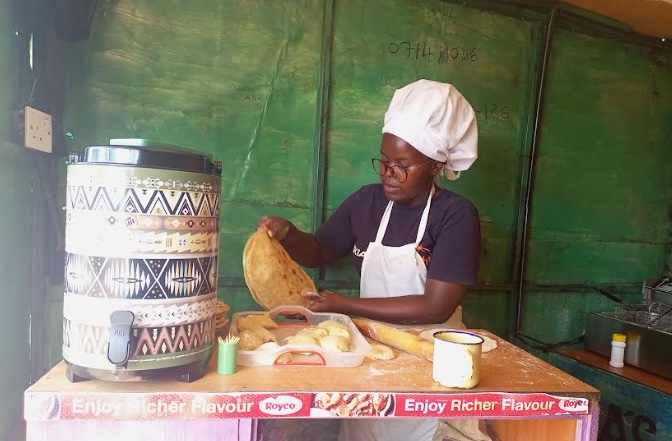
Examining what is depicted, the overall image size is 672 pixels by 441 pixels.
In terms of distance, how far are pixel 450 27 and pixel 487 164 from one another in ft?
2.30

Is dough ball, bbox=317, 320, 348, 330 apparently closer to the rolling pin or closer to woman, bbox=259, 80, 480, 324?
the rolling pin

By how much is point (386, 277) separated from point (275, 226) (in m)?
0.48

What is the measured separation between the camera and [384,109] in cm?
225

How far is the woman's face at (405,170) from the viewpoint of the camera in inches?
69.7

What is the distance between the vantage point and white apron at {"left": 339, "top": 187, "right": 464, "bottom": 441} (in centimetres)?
157

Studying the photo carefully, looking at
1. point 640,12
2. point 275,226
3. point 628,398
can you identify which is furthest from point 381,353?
point 640,12

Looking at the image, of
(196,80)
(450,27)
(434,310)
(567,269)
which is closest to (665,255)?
(567,269)

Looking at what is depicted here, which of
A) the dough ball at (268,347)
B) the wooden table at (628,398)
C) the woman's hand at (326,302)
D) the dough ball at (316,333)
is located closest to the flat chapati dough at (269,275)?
the woman's hand at (326,302)

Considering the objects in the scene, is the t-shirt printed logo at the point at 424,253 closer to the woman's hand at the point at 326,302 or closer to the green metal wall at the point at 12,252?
the woman's hand at the point at 326,302

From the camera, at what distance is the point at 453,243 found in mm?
1700

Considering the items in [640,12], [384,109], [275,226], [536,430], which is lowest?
[536,430]

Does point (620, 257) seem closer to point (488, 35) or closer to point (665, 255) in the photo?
point (665, 255)

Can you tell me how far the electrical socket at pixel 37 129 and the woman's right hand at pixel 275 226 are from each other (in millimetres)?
801

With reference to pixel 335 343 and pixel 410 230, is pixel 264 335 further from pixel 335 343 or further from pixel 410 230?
pixel 410 230
